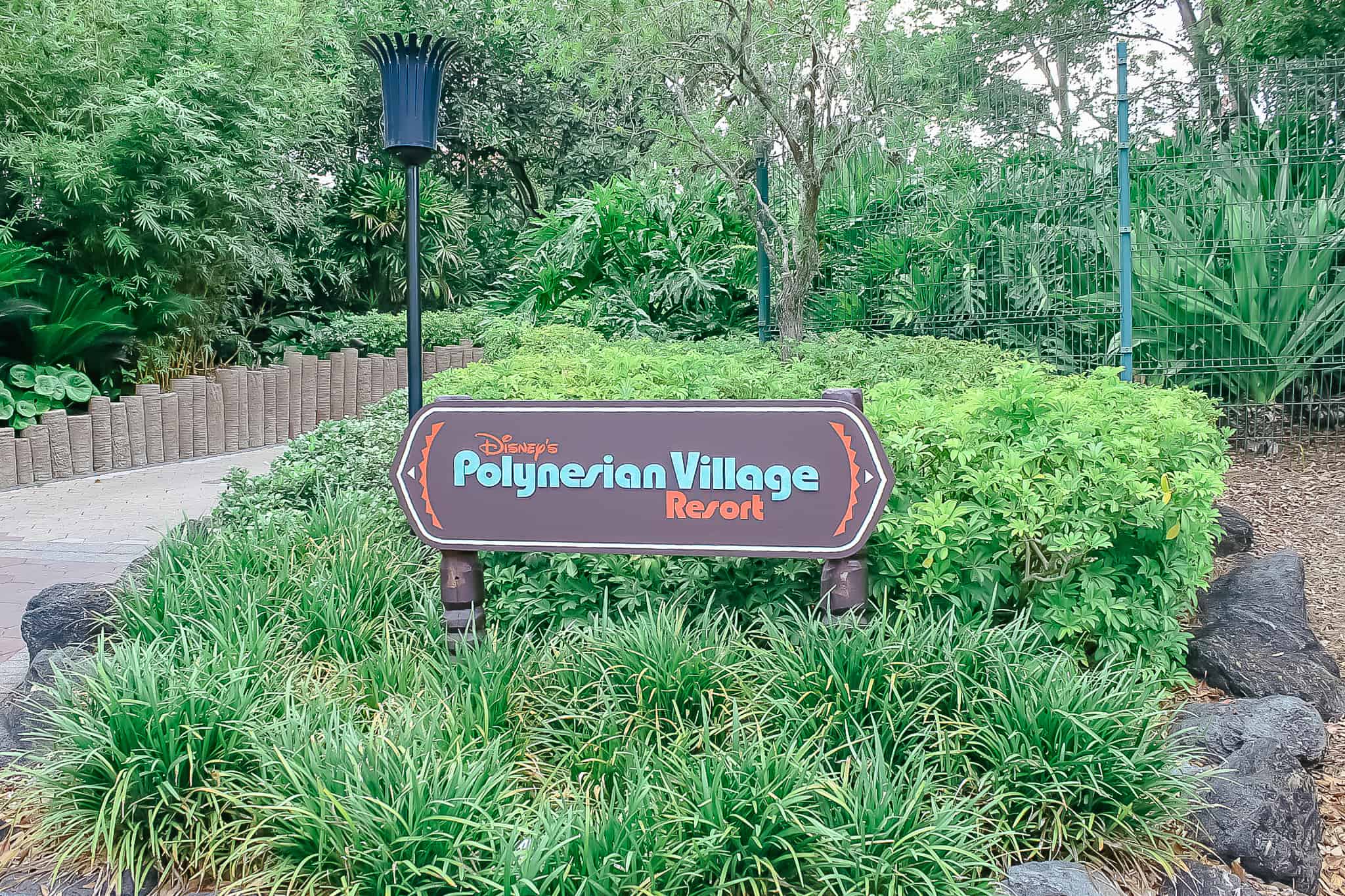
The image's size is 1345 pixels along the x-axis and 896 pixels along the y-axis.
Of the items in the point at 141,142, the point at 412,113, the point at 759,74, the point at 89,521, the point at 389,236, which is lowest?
the point at 89,521

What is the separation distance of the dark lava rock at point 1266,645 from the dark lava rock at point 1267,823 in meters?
0.76

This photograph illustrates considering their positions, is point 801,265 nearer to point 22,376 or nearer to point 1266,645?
point 1266,645

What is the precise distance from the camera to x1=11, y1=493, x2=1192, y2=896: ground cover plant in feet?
7.62

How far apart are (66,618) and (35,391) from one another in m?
6.18

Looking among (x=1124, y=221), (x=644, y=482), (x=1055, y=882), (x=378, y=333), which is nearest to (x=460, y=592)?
(x=644, y=482)

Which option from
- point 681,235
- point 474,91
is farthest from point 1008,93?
point 474,91

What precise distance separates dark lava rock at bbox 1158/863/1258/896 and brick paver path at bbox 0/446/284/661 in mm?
3982

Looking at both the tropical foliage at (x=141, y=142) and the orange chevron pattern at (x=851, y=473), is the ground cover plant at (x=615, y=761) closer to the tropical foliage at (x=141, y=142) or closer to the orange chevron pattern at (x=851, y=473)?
the orange chevron pattern at (x=851, y=473)

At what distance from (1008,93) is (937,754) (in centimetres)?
647

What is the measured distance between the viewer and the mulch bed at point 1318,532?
2982 millimetres

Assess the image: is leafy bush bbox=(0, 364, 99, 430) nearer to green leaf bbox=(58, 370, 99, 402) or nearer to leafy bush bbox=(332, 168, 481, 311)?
green leaf bbox=(58, 370, 99, 402)

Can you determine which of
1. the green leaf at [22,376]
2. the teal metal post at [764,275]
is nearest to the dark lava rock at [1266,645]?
the teal metal post at [764,275]

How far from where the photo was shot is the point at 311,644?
353 cm

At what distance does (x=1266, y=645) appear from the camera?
3682 mm
